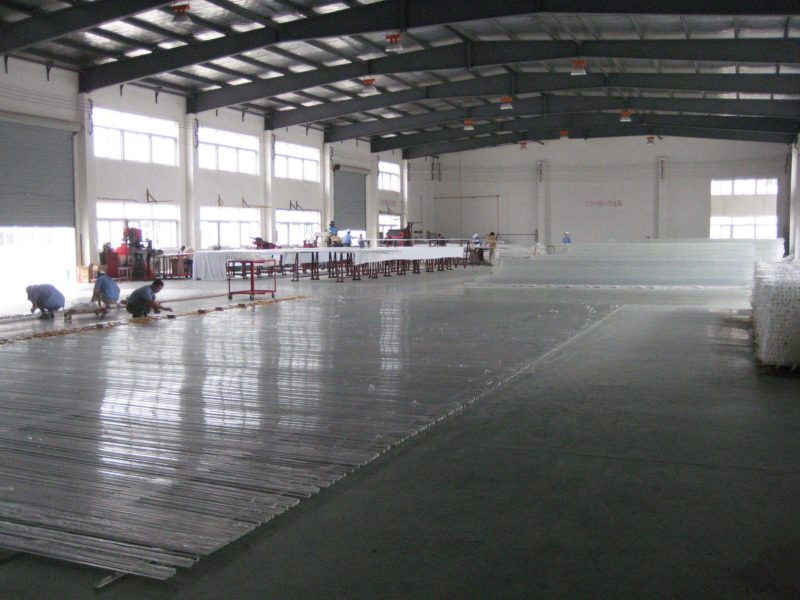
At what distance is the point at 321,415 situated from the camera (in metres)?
4.91

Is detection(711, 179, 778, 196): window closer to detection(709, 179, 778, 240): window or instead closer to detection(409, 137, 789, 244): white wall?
detection(709, 179, 778, 240): window

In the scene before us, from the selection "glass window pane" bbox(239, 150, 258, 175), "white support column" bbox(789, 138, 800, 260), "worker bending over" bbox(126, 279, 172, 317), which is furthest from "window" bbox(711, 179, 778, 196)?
"worker bending over" bbox(126, 279, 172, 317)

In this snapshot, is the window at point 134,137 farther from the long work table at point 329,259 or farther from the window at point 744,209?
the window at point 744,209

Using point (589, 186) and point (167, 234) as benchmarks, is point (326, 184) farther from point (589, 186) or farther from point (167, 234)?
point (589, 186)

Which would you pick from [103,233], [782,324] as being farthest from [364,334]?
[103,233]

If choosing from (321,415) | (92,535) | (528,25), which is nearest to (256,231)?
(528,25)

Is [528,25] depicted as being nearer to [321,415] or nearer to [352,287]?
[352,287]

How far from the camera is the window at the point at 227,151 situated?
23750 millimetres

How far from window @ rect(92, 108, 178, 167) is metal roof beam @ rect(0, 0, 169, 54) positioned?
181 inches

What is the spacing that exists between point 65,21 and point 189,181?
832cm

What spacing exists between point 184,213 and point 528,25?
37.7 feet

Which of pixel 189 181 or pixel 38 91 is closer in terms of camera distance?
pixel 38 91

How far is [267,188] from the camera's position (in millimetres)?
26219

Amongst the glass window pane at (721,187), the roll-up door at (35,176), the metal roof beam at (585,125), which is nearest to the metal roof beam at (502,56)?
the roll-up door at (35,176)
